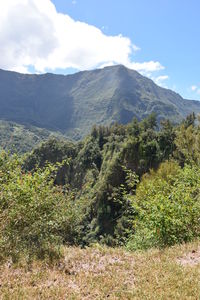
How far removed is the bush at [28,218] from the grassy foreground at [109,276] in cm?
32

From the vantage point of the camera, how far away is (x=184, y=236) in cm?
504

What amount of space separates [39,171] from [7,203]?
1.20m

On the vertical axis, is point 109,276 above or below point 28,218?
below

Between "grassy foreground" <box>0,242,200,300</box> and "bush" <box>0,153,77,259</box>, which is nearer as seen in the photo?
"grassy foreground" <box>0,242,200,300</box>

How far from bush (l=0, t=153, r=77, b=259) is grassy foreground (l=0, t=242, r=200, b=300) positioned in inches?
12.6

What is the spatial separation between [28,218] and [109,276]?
1.86 meters

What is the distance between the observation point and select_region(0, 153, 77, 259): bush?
4.17 metres

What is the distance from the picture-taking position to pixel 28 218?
4312 mm

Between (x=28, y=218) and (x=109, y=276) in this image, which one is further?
(x=28, y=218)

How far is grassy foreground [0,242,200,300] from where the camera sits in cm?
308

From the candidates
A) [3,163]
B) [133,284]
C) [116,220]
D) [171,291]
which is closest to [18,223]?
[3,163]

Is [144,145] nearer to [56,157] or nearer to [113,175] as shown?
[113,175]

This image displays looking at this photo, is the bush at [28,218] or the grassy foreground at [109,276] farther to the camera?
the bush at [28,218]

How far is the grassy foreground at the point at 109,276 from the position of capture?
308cm
